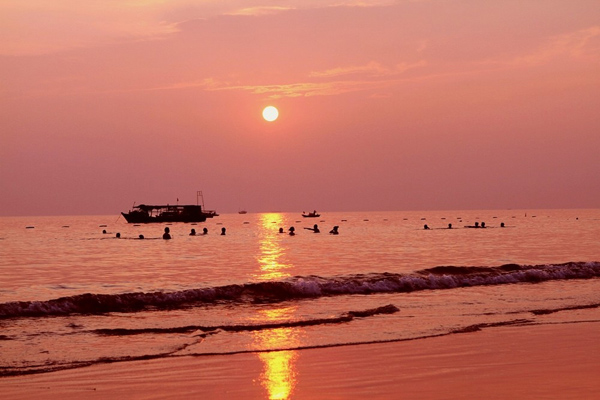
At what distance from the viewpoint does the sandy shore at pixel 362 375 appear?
12.6 m

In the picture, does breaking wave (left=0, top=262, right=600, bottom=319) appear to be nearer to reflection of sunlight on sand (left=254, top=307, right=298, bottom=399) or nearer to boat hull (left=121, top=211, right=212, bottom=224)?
Answer: reflection of sunlight on sand (left=254, top=307, right=298, bottom=399)

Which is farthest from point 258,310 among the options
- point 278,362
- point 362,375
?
point 362,375

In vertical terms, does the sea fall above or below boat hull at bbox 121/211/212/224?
below

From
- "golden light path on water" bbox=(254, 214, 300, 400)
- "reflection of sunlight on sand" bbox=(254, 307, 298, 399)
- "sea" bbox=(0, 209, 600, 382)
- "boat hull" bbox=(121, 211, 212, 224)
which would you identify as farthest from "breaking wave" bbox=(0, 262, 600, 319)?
"boat hull" bbox=(121, 211, 212, 224)

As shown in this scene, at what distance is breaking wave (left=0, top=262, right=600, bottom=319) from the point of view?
85.9 feet

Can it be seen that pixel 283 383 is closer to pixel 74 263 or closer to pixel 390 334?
pixel 390 334

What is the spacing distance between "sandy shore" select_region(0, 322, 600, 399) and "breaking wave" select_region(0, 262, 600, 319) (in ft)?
38.0

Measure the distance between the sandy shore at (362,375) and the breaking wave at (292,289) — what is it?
11.6m

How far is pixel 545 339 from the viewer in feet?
59.1

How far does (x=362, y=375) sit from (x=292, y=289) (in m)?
18.2

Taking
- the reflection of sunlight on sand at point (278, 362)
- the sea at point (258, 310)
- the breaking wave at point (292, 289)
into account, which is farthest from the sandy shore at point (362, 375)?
the breaking wave at point (292, 289)

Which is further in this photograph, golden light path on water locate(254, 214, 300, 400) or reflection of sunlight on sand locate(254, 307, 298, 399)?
golden light path on water locate(254, 214, 300, 400)

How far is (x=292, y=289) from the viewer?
106 feet

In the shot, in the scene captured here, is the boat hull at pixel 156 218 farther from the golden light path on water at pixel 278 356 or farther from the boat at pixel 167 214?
the golden light path on water at pixel 278 356
